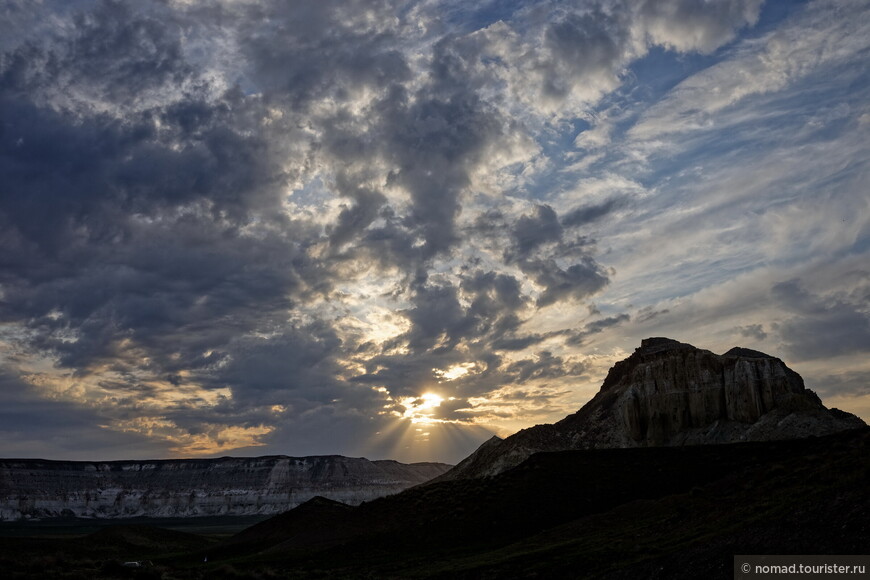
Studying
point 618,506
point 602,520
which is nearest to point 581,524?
point 602,520

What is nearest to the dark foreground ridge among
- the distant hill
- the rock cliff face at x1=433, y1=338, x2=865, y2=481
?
the distant hill

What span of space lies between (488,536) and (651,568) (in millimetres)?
26800

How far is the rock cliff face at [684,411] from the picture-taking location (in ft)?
268

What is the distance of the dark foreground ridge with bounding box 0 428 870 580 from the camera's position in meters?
23.5

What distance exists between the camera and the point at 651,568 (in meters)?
24.5

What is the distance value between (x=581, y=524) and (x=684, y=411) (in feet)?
187

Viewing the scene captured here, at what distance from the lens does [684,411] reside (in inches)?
3723

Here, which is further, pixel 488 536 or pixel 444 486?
pixel 444 486

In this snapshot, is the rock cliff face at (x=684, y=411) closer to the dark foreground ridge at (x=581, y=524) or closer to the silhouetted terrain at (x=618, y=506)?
the silhouetted terrain at (x=618, y=506)

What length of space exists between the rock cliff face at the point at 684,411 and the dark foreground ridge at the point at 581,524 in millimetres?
21444

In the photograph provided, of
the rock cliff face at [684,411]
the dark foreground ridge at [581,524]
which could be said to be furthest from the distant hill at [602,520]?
the rock cliff face at [684,411]

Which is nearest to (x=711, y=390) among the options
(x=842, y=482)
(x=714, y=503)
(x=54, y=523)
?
(x=714, y=503)

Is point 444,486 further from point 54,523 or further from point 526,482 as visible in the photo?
point 54,523

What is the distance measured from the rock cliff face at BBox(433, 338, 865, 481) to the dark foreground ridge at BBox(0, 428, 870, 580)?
21.4m
